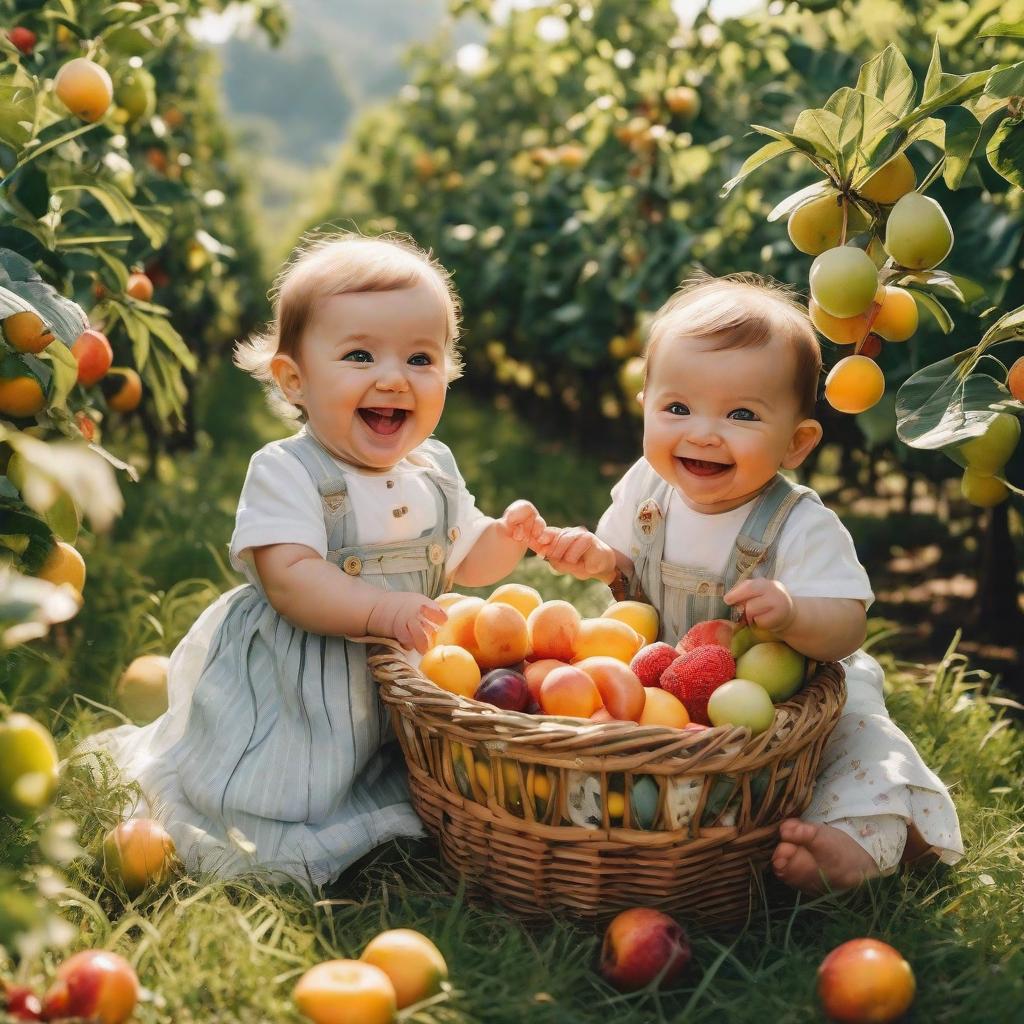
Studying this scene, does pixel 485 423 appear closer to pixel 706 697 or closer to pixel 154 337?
pixel 154 337

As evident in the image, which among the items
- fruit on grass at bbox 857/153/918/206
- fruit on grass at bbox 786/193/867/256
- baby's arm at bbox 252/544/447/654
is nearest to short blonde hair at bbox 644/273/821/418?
fruit on grass at bbox 786/193/867/256

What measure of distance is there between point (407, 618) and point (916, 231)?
928 mm

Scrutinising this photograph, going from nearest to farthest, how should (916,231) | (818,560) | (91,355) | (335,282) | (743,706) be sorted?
1. (916,231)
2. (743,706)
3. (818,560)
4. (335,282)
5. (91,355)

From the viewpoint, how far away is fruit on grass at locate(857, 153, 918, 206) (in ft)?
5.52

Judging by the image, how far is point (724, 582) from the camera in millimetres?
2047

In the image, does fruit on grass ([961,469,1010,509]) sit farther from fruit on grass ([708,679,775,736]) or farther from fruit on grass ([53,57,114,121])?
fruit on grass ([53,57,114,121])

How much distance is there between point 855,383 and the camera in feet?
5.54

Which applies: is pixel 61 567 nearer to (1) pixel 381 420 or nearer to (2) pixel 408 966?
(1) pixel 381 420

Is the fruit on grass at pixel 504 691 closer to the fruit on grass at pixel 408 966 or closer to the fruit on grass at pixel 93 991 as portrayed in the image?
the fruit on grass at pixel 408 966

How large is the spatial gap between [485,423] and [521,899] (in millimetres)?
4431

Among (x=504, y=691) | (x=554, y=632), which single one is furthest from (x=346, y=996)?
(x=554, y=632)

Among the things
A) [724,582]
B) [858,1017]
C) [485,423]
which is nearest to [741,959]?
[858,1017]

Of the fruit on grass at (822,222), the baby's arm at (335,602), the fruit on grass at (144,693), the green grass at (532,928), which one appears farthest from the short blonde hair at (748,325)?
the fruit on grass at (144,693)

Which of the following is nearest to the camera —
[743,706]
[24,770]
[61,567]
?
[24,770]
